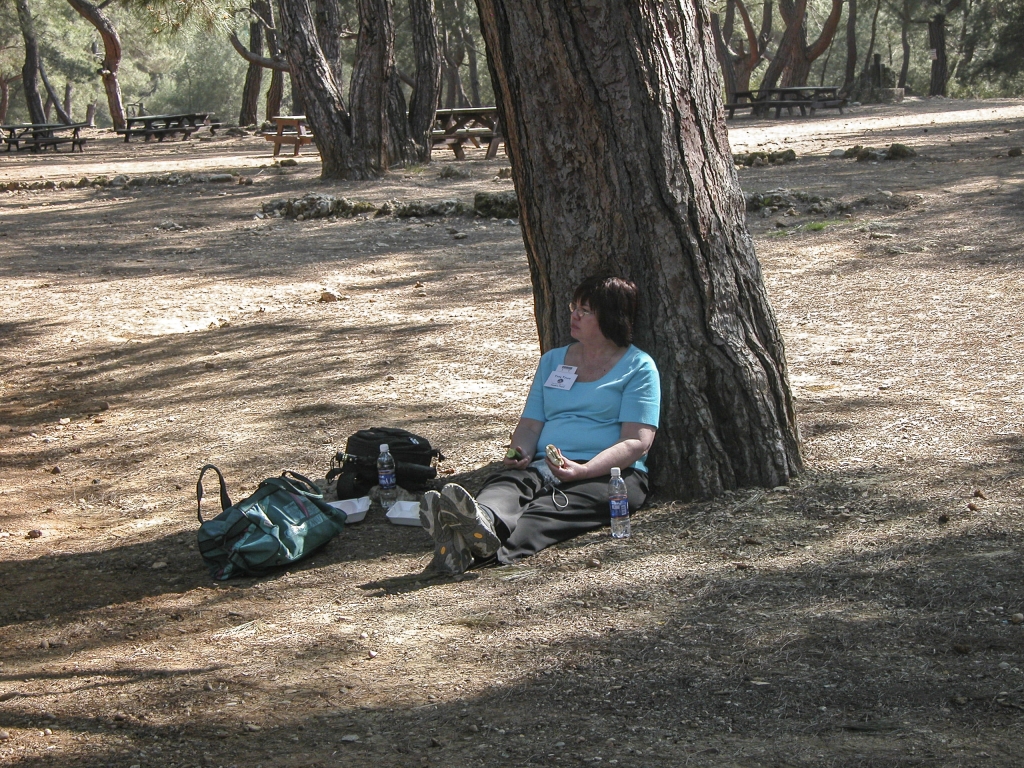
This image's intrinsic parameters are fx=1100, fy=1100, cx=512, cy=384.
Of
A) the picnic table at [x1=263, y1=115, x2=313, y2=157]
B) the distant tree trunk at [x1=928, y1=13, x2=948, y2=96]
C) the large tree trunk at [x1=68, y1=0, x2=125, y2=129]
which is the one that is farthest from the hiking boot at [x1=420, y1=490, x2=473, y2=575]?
the distant tree trunk at [x1=928, y1=13, x2=948, y2=96]

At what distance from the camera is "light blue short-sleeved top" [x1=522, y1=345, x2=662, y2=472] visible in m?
4.12

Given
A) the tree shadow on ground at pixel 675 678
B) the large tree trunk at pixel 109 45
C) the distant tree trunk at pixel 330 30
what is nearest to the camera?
the tree shadow on ground at pixel 675 678

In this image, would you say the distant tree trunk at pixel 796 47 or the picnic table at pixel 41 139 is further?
the distant tree trunk at pixel 796 47

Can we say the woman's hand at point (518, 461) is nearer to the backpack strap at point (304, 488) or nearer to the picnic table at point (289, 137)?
the backpack strap at point (304, 488)

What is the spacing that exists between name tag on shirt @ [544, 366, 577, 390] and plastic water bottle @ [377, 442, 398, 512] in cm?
77

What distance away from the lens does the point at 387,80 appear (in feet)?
49.1

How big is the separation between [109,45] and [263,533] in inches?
1080

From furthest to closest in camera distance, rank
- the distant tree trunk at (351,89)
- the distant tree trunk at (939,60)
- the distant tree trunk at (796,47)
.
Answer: the distant tree trunk at (939,60), the distant tree trunk at (796,47), the distant tree trunk at (351,89)

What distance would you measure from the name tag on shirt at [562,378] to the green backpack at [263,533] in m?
1.03

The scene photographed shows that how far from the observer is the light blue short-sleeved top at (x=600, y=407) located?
13.5ft

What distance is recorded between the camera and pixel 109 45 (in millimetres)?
28156

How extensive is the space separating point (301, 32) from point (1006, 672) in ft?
45.4

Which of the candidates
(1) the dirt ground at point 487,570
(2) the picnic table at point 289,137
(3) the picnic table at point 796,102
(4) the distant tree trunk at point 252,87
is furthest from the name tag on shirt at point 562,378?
(4) the distant tree trunk at point 252,87

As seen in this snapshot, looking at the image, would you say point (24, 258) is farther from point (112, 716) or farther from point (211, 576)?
point (112, 716)
